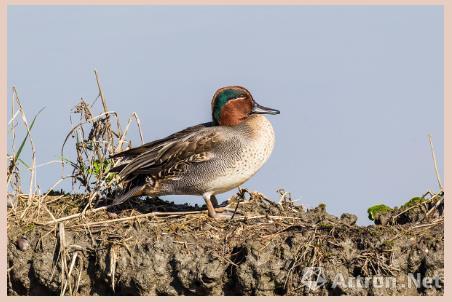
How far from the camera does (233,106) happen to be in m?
10.0

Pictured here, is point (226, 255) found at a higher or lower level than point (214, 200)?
lower

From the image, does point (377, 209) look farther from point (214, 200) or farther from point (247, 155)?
point (214, 200)

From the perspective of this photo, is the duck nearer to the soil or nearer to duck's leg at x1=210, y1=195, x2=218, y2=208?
duck's leg at x1=210, y1=195, x2=218, y2=208

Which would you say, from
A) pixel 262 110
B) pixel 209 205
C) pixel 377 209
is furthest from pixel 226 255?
pixel 262 110

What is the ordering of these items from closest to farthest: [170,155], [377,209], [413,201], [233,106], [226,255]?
[226,255] < [413,201] < [377,209] < [170,155] < [233,106]

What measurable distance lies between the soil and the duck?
1.29 ft

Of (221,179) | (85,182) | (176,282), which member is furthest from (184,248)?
(85,182)

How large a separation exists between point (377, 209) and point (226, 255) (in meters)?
1.78

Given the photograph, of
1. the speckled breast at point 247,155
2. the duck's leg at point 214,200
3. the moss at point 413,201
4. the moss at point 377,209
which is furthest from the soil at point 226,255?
the duck's leg at point 214,200

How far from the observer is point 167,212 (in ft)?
31.9

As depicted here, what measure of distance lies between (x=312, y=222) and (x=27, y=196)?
8.95ft

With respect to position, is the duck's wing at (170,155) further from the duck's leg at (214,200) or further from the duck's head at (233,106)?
the duck's leg at (214,200)

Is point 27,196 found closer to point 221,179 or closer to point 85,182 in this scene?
point 85,182

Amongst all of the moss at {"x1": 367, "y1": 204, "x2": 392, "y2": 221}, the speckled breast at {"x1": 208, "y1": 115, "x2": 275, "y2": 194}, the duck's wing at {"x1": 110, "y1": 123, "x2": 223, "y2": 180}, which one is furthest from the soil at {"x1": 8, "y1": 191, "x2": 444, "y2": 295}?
the duck's wing at {"x1": 110, "y1": 123, "x2": 223, "y2": 180}
